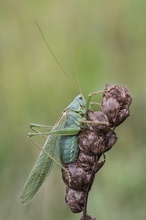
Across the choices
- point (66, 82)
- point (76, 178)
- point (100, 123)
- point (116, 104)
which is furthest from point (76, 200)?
point (66, 82)

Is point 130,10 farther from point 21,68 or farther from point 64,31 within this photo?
point 21,68

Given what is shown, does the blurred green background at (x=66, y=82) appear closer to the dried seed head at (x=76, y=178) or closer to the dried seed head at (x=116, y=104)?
the dried seed head at (x=76, y=178)

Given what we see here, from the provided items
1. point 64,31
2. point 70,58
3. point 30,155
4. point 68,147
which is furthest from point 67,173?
point 64,31

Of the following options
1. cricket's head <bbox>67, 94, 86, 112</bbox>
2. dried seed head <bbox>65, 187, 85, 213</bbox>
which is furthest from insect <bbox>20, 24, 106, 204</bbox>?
dried seed head <bbox>65, 187, 85, 213</bbox>

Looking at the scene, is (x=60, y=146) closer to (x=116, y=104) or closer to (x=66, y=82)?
(x=116, y=104)

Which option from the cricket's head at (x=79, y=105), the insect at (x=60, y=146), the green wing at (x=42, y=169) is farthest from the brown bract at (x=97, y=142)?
the cricket's head at (x=79, y=105)

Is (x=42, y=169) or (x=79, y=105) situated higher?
(x=79, y=105)

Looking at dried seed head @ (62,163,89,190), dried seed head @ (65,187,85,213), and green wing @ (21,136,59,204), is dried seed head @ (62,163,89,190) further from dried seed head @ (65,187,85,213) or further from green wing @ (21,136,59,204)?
green wing @ (21,136,59,204)
